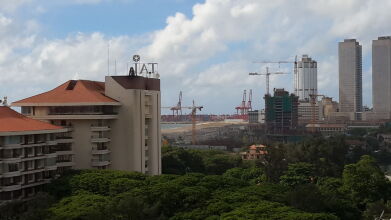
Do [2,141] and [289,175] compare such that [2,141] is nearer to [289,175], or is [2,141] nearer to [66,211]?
[66,211]

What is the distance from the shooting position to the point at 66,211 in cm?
2947

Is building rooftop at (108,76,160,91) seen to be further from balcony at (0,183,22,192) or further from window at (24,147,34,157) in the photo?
balcony at (0,183,22,192)

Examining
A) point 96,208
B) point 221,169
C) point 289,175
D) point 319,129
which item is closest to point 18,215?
point 96,208

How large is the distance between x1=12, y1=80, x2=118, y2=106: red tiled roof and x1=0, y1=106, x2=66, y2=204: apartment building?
3.48 metres

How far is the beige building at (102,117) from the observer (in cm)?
4053

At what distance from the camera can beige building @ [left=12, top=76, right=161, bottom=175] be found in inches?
1596

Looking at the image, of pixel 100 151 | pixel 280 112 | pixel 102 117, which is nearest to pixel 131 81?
pixel 102 117

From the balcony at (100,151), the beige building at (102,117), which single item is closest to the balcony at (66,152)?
the beige building at (102,117)

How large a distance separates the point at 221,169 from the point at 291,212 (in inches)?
1508

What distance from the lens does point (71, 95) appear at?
41.1 m

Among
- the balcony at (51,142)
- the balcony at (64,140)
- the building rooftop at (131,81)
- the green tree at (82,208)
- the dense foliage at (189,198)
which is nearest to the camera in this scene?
the green tree at (82,208)

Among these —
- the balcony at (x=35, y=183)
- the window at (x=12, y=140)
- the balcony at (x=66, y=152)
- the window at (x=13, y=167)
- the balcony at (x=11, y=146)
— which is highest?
the window at (x=12, y=140)

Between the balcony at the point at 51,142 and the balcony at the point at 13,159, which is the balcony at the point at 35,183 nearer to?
the balcony at the point at 13,159

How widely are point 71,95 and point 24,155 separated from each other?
26.9ft
